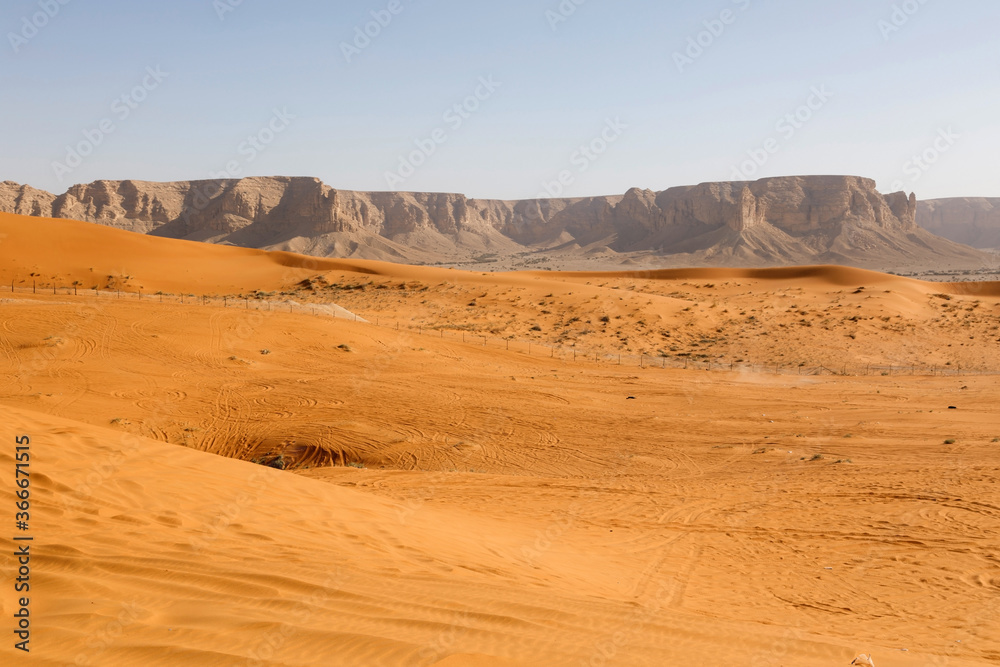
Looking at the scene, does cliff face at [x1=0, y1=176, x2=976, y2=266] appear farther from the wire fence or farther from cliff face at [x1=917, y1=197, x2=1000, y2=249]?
the wire fence

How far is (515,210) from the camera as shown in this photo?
183 metres

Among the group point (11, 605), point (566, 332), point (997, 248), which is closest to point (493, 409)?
point (11, 605)

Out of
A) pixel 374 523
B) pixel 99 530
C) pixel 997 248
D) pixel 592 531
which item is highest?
pixel 997 248

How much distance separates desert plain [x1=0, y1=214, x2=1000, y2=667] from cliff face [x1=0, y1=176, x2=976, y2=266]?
303 ft

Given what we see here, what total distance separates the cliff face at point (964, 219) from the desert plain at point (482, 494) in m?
179

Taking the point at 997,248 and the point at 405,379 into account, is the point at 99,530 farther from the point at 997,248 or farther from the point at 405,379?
the point at 997,248

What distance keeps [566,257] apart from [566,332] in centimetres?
10154

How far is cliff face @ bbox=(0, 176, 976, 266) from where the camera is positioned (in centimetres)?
11625

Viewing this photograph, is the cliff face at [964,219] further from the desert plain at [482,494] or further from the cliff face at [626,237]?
the desert plain at [482,494]

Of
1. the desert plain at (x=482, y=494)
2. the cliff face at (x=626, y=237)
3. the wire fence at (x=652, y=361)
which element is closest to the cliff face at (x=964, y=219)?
the cliff face at (x=626, y=237)

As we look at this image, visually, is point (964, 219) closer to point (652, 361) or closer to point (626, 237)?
point (626, 237)

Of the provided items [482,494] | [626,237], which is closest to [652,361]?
[482,494]

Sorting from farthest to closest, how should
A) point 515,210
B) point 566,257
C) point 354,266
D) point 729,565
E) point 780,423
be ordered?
point 515,210
point 566,257
point 354,266
point 780,423
point 729,565

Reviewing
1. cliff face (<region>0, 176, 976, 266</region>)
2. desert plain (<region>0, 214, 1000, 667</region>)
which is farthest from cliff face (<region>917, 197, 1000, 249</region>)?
desert plain (<region>0, 214, 1000, 667</region>)
